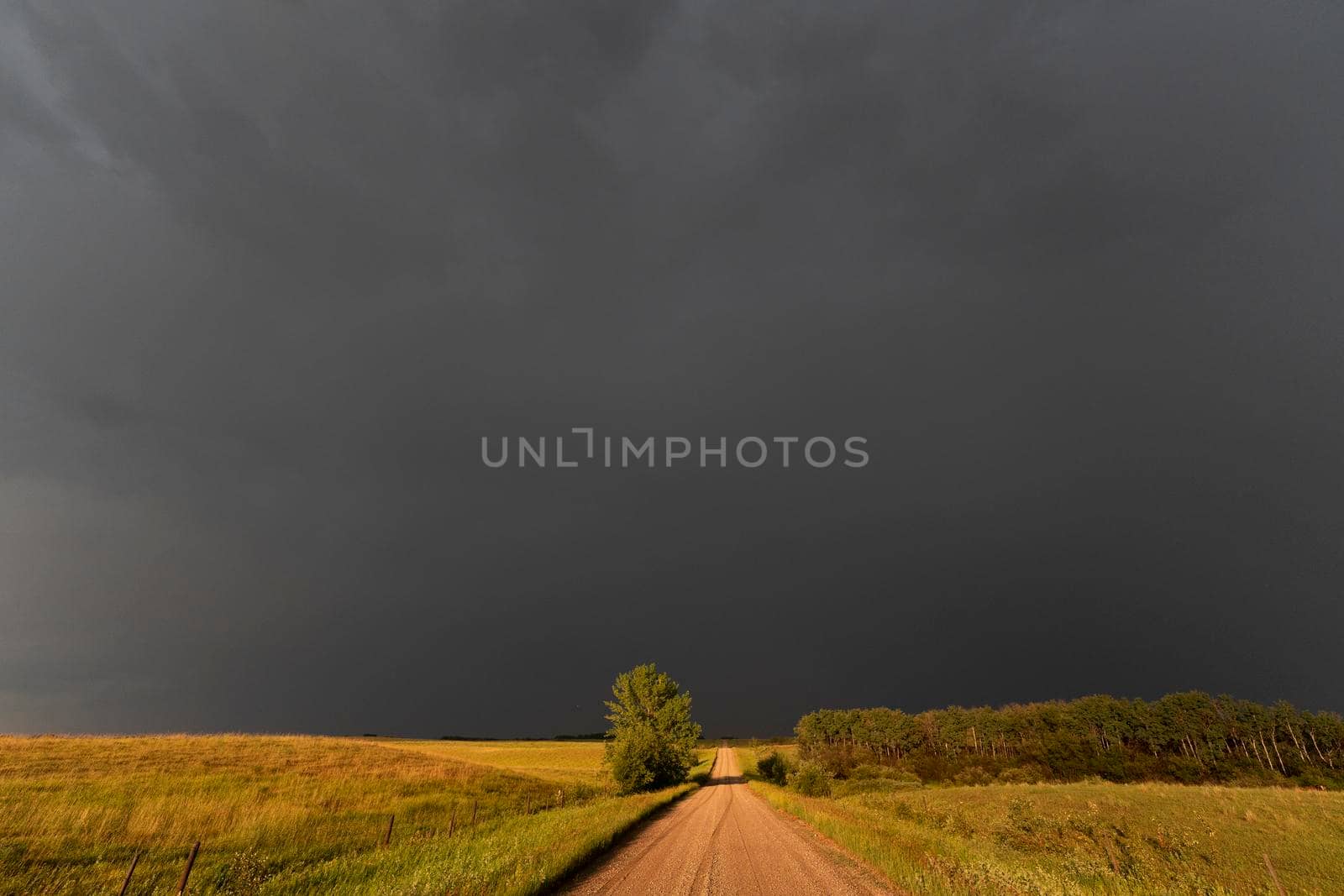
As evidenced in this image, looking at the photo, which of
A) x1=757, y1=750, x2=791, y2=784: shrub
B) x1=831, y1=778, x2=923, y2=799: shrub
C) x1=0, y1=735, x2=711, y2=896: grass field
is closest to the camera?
x1=0, y1=735, x2=711, y2=896: grass field

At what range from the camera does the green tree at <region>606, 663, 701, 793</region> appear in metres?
43.7

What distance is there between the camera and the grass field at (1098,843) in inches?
586

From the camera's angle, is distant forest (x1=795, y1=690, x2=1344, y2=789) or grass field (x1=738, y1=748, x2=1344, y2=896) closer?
grass field (x1=738, y1=748, x2=1344, y2=896)

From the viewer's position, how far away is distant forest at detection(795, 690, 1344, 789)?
96.0 meters

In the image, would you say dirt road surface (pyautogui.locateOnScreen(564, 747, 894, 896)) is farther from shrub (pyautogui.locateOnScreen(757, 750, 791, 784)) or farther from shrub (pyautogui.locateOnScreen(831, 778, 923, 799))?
shrub (pyautogui.locateOnScreen(757, 750, 791, 784))

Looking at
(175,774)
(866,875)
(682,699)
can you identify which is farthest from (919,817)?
(175,774)

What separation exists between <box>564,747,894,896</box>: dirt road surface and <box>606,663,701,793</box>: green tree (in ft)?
58.4

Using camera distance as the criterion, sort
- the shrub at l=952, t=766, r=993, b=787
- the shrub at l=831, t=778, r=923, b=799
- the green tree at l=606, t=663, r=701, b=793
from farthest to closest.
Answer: the shrub at l=952, t=766, r=993, b=787, the shrub at l=831, t=778, r=923, b=799, the green tree at l=606, t=663, r=701, b=793

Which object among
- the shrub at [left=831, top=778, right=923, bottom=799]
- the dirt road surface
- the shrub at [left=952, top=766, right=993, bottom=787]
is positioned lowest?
the shrub at [left=952, top=766, right=993, bottom=787]

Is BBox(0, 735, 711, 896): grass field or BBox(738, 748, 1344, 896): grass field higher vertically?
BBox(0, 735, 711, 896): grass field

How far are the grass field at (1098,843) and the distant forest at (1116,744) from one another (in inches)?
2305

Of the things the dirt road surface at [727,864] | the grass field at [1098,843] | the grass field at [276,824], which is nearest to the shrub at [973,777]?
the grass field at [1098,843]

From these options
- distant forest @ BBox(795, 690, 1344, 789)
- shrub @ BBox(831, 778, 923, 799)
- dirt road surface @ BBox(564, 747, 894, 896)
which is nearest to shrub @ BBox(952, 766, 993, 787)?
distant forest @ BBox(795, 690, 1344, 789)

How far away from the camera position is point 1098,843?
24.7 metres
